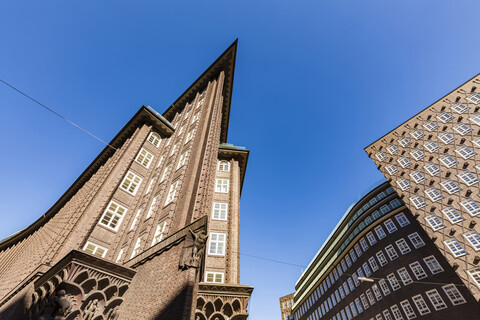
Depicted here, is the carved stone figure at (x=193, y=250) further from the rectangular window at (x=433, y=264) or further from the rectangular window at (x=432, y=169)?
the rectangular window at (x=433, y=264)

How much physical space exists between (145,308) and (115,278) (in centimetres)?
329

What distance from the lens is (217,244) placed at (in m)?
23.1

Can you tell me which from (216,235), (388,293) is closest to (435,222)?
(388,293)

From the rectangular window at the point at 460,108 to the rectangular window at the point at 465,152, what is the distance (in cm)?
726

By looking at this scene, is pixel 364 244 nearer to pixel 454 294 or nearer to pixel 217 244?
pixel 454 294

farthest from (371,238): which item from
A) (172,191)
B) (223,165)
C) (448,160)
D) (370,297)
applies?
(172,191)

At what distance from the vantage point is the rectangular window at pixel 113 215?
21.4 m

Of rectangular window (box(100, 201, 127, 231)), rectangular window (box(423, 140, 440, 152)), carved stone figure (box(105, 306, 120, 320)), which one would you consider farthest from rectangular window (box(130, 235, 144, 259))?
rectangular window (box(423, 140, 440, 152))

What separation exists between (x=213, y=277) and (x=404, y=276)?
3395 centimetres

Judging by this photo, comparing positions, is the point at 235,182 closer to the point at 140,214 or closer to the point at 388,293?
the point at 140,214

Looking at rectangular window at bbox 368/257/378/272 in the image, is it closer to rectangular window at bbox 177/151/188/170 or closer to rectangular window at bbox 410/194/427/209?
rectangular window at bbox 410/194/427/209

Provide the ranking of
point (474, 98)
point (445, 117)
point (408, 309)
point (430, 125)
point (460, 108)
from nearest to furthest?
point (408, 309) → point (474, 98) → point (460, 108) → point (445, 117) → point (430, 125)

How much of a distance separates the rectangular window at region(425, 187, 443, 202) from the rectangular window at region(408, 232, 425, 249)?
30.0ft

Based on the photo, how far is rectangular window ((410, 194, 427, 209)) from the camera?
111ft
